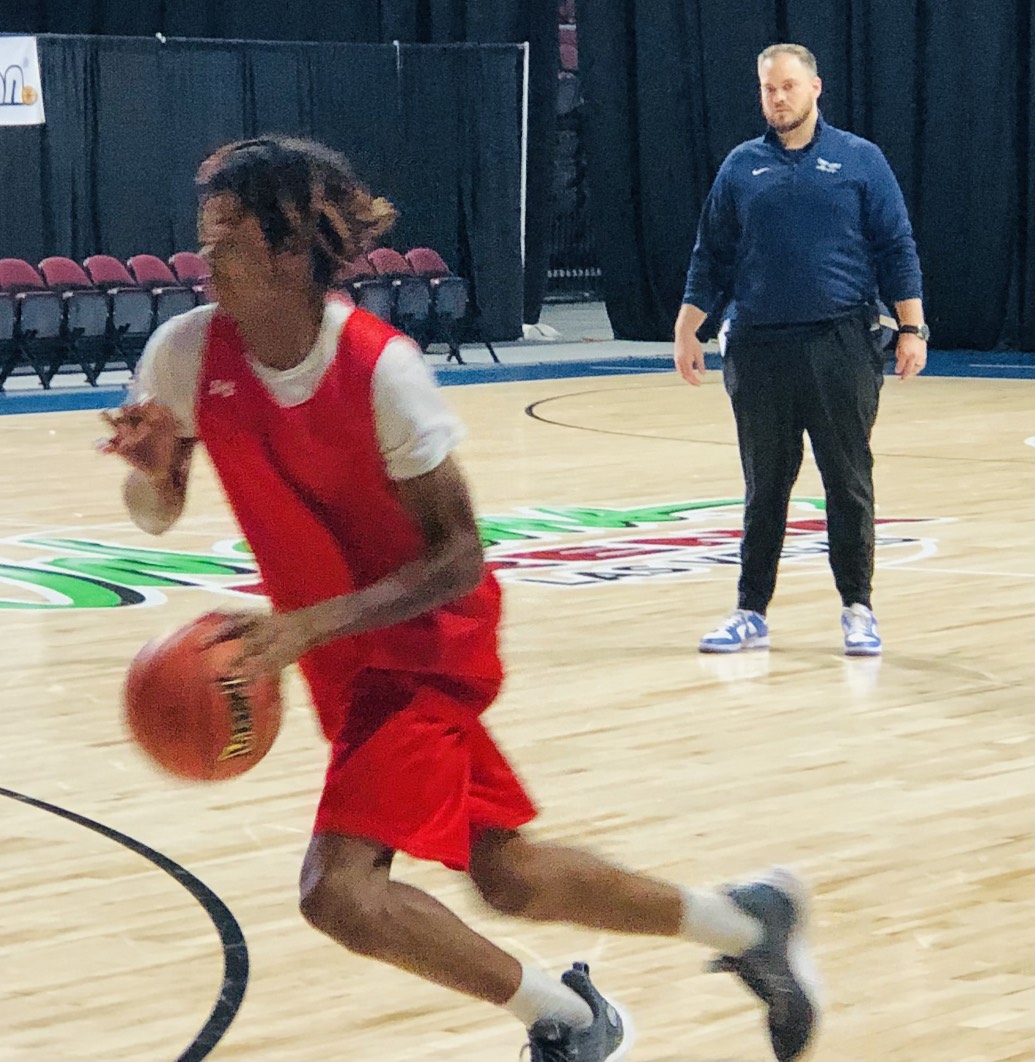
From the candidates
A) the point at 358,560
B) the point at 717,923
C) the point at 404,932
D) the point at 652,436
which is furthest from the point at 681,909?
the point at 652,436

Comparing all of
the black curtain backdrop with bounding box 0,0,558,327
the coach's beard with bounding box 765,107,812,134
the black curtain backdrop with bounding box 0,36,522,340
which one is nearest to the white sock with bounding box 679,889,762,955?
the coach's beard with bounding box 765,107,812,134

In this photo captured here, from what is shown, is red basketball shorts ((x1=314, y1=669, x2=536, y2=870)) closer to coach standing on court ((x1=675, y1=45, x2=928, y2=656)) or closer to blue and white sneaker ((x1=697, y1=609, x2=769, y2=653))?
coach standing on court ((x1=675, y1=45, x2=928, y2=656))

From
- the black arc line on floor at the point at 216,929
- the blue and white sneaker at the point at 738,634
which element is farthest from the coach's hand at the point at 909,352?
the black arc line on floor at the point at 216,929

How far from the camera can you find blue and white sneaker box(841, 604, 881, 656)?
5.91 m

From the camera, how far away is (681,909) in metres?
2.87

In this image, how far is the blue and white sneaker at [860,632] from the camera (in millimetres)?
5914

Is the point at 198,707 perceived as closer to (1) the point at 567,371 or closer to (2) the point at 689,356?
(2) the point at 689,356

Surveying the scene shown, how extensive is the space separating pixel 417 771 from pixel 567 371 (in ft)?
49.3

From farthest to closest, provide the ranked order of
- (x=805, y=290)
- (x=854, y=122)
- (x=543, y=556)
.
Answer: (x=854, y=122) → (x=543, y=556) → (x=805, y=290)

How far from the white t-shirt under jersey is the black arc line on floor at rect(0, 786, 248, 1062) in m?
0.96

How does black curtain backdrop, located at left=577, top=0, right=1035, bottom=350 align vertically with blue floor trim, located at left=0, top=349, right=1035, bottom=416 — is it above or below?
above

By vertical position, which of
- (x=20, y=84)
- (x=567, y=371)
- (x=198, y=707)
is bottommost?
(x=567, y=371)

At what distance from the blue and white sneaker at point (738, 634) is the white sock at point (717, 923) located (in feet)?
10.0

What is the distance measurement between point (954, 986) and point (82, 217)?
14.7 metres
